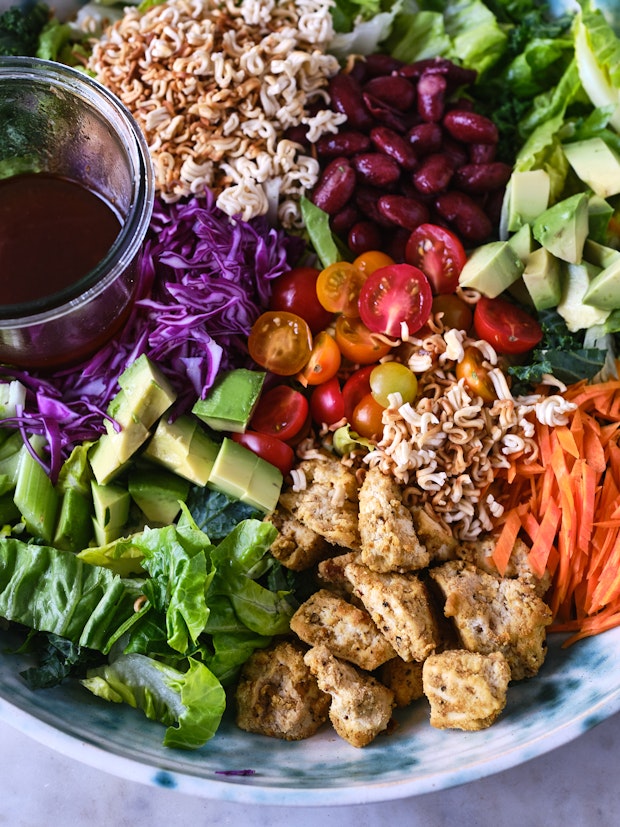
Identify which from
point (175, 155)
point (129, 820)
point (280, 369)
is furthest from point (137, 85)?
point (129, 820)

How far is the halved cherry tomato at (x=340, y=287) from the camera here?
2764mm

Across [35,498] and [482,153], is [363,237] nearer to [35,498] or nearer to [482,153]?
[482,153]

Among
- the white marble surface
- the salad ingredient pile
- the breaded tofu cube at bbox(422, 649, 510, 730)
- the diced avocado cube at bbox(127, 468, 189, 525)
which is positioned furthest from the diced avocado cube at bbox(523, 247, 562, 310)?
the white marble surface

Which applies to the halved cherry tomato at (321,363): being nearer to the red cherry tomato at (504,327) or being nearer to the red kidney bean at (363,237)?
the red kidney bean at (363,237)

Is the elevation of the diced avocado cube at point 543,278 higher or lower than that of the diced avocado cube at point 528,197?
lower

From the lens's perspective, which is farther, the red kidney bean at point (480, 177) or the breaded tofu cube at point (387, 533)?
the red kidney bean at point (480, 177)

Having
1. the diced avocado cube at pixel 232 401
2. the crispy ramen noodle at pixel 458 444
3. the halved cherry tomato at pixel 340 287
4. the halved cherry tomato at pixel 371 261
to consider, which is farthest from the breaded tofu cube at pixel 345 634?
the halved cherry tomato at pixel 371 261

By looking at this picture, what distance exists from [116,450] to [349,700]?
1.02 metres

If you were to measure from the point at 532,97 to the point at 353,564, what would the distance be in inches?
79.9

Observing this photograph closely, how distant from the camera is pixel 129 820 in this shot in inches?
104

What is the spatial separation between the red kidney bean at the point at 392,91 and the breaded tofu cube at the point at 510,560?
1.59m

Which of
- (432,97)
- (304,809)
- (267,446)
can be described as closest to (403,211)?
(432,97)

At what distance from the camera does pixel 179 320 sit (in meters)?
2.70

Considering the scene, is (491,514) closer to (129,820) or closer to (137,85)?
(129,820)
